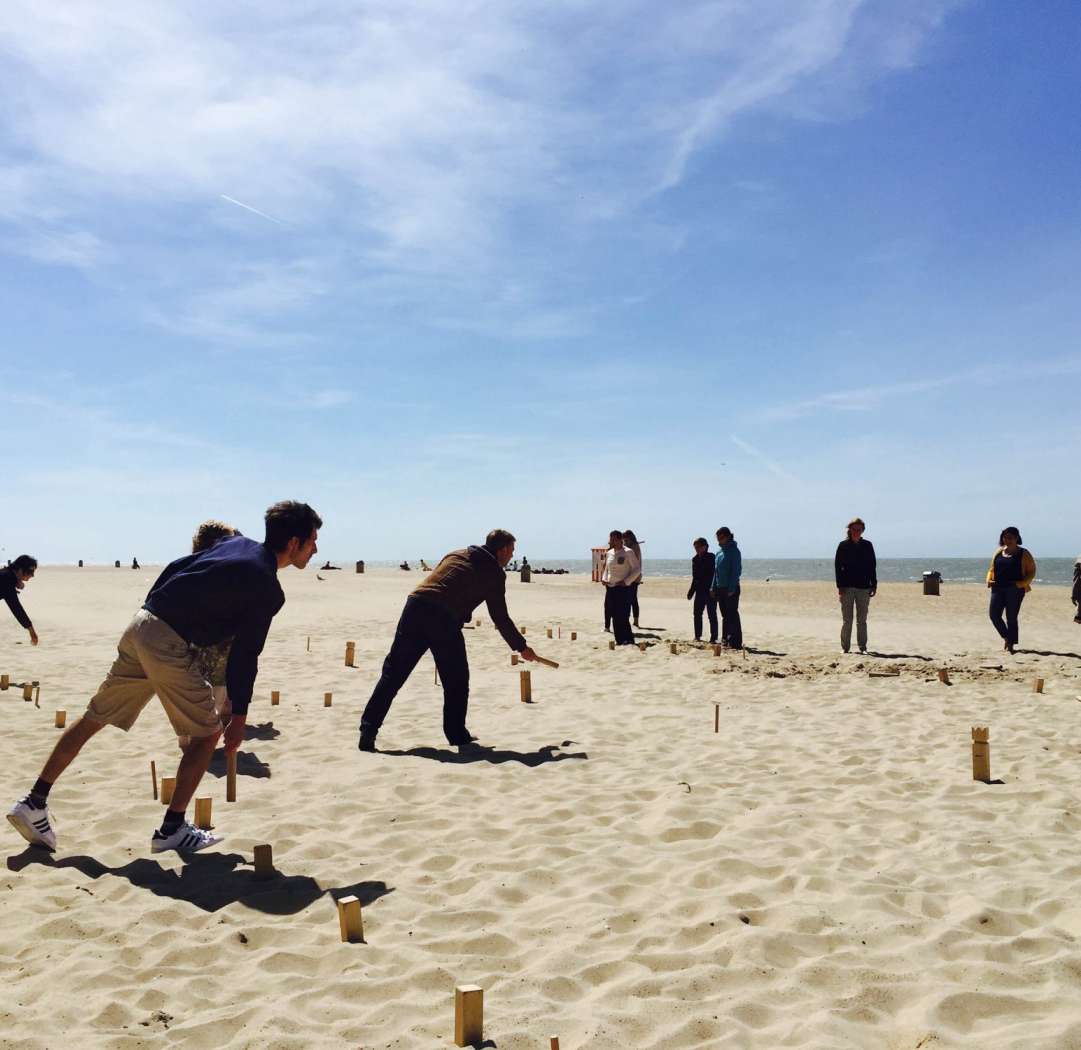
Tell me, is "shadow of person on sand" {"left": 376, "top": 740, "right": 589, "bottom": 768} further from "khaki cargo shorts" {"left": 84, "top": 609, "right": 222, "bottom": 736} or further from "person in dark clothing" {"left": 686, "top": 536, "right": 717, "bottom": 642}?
"person in dark clothing" {"left": 686, "top": 536, "right": 717, "bottom": 642}

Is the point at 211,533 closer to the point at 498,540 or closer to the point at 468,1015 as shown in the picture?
the point at 498,540

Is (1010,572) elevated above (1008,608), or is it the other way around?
(1010,572)

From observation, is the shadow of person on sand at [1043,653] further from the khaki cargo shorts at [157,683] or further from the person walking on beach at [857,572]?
the khaki cargo shorts at [157,683]

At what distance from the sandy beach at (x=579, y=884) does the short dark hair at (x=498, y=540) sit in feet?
5.51

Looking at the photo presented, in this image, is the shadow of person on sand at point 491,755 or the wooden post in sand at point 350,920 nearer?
the wooden post in sand at point 350,920

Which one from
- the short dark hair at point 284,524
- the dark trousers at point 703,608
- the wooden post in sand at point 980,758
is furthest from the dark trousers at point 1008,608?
the short dark hair at point 284,524

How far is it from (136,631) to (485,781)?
8.73ft

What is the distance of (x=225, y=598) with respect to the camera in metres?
4.41

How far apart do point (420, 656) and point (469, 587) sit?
0.69m

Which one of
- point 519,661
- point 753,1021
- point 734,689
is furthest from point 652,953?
point 519,661

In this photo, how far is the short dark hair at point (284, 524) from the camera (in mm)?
4773

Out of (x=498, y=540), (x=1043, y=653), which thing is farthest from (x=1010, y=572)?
(x=498, y=540)

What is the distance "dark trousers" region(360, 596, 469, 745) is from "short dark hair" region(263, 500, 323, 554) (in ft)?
7.69

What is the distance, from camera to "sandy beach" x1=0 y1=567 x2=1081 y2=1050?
3049mm
